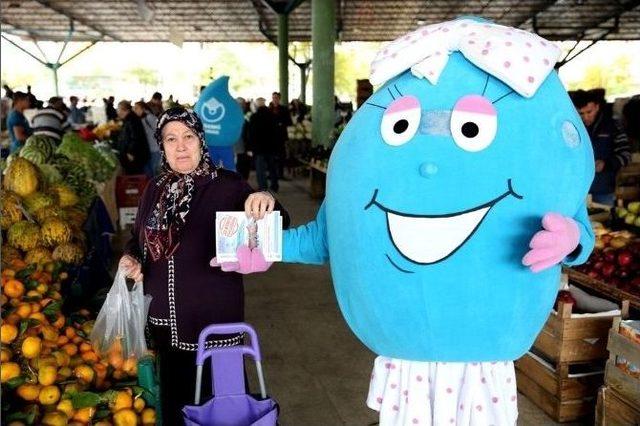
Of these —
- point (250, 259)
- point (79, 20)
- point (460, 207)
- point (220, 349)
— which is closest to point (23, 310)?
point (220, 349)

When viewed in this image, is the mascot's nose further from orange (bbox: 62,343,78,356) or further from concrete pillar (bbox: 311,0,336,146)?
concrete pillar (bbox: 311,0,336,146)

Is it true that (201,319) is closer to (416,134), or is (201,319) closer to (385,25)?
(416,134)

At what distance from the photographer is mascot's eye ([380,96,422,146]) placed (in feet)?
4.98

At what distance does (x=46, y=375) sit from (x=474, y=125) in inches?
64.1

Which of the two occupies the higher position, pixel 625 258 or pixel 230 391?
pixel 625 258

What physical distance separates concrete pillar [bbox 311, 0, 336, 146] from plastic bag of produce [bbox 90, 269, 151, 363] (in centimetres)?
843

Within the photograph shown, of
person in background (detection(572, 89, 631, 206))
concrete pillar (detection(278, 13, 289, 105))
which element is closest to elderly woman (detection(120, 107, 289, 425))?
person in background (detection(572, 89, 631, 206))

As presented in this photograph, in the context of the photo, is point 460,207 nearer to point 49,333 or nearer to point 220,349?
point 220,349

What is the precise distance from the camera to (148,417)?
208 cm

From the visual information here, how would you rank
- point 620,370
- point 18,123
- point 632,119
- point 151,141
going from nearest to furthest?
point 620,370, point 18,123, point 632,119, point 151,141

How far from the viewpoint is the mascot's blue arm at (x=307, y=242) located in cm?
183

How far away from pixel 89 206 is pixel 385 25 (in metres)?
19.0

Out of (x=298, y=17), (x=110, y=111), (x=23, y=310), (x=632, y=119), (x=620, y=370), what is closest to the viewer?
(x=23, y=310)

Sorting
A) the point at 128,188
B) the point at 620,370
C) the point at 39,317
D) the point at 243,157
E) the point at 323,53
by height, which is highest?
the point at 323,53
